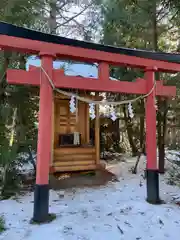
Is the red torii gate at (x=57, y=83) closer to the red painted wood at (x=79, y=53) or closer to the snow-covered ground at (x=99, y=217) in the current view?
the red painted wood at (x=79, y=53)

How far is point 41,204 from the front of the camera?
3.59 meters

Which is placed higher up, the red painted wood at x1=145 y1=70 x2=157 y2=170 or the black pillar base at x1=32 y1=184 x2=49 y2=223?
the red painted wood at x1=145 y1=70 x2=157 y2=170

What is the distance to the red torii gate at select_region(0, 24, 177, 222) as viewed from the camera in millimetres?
3590

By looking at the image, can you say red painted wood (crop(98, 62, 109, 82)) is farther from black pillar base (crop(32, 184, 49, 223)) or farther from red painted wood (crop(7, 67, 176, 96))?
black pillar base (crop(32, 184, 49, 223))

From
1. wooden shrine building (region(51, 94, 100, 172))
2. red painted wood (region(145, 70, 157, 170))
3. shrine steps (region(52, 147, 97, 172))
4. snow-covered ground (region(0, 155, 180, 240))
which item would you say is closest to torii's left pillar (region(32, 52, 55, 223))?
snow-covered ground (region(0, 155, 180, 240))

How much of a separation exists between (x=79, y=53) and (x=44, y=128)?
136 cm

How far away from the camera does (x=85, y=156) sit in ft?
21.2

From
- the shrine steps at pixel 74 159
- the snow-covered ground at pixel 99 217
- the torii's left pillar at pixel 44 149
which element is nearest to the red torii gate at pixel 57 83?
the torii's left pillar at pixel 44 149

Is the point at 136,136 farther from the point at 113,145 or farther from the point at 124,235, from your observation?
the point at 124,235

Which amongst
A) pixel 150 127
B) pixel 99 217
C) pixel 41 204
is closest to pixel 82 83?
pixel 150 127

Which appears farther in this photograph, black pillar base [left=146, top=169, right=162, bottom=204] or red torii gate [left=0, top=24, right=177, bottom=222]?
black pillar base [left=146, top=169, right=162, bottom=204]

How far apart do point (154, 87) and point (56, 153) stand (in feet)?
9.74

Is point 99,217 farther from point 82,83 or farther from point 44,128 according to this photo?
point 82,83

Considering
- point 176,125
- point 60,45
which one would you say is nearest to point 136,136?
point 176,125
